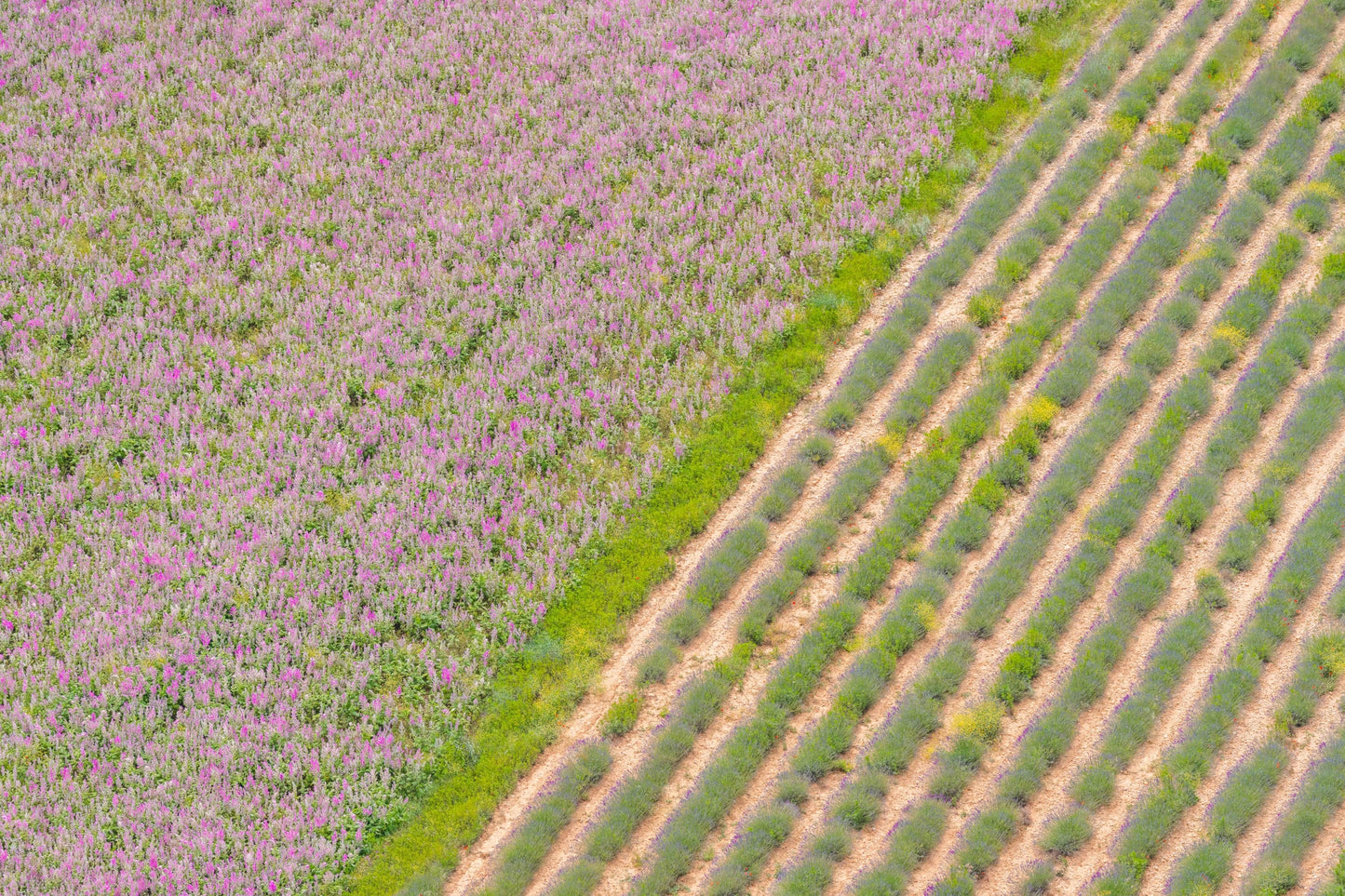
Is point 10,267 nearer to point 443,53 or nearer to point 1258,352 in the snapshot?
point 443,53

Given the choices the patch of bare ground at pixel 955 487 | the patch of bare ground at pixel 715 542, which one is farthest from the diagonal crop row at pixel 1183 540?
the patch of bare ground at pixel 715 542

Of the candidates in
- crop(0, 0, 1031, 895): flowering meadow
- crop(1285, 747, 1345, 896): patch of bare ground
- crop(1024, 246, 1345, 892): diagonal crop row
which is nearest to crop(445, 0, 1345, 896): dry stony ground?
crop(1285, 747, 1345, 896): patch of bare ground

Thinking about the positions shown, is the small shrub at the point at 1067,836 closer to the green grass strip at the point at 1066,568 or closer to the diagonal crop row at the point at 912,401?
the green grass strip at the point at 1066,568

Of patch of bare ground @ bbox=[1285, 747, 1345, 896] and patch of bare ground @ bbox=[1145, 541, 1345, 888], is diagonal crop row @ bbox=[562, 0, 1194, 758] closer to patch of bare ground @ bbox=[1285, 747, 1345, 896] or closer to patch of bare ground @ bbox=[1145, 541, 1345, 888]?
patch of bare ground @ bbox=[1145, 541, 1345, 888]

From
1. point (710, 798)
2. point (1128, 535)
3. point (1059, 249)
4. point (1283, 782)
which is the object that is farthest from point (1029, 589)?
point (1059, 249)

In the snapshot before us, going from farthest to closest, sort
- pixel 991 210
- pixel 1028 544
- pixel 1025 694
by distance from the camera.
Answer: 1. pixel 991 210
2. pixel 1028 544
3. pixel 1025 694

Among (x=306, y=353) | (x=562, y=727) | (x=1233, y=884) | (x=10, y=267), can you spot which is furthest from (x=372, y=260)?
(x=1233, y=884)

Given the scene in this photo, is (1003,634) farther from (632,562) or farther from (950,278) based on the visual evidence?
(950,278)
